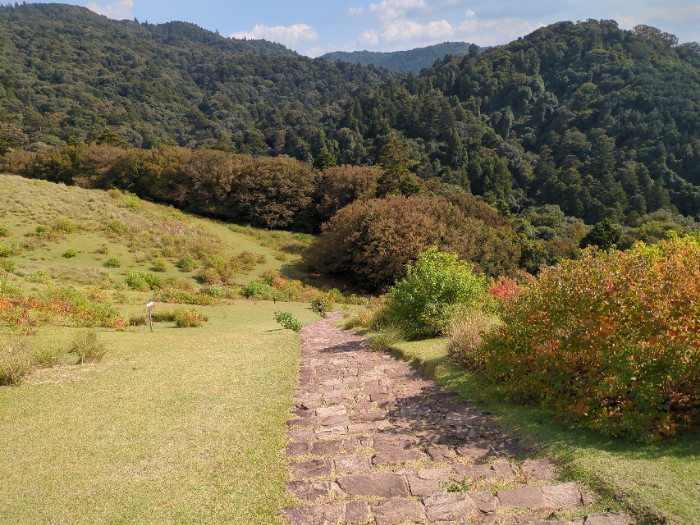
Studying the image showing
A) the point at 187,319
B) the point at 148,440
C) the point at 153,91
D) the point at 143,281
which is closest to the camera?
the point at 148,440

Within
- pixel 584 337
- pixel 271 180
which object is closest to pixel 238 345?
pixel 584 337

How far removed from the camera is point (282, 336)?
14492 millimetres

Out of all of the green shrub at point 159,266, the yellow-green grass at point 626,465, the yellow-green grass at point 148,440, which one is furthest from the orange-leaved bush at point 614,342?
the green shrub at point 159,266

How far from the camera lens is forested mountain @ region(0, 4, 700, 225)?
6700 centimetres

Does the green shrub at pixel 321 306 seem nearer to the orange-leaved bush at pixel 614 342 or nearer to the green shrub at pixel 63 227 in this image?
the orange-leaved bush at pixel 614 342

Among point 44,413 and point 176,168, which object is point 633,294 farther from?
point 176,168

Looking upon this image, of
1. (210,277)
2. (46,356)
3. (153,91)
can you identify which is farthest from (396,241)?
(153,91)

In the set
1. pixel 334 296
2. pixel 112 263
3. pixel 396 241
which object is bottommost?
pixel 334 296

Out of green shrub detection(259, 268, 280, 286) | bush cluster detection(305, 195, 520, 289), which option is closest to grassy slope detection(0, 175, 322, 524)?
green shrub detection(259, 268, 280, 286)

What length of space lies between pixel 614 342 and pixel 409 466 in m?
2.85

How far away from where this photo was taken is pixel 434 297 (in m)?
12.1

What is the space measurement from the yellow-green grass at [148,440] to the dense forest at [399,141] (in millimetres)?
11145

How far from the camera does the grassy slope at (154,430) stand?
4453mm

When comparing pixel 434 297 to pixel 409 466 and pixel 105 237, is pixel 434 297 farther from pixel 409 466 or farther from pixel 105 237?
pixel 105 237
